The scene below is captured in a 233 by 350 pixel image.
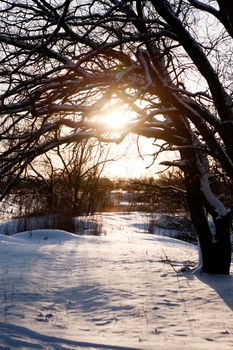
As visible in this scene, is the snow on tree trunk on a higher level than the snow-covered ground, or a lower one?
higher

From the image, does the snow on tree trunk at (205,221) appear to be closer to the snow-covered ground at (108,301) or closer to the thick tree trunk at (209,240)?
the thick tree trunk at (209,240)

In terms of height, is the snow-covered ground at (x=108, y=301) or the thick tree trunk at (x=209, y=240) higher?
the thick tree trunk at (x=209, y=240)

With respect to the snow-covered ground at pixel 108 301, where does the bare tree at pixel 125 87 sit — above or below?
above

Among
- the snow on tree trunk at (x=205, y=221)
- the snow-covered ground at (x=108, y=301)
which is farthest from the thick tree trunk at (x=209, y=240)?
the snow-covered ground at (x=108, y=301)

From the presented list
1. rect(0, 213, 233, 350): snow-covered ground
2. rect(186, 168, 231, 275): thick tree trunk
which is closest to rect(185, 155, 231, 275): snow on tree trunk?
rect(186, 168, 231, 275): thick tree trunk

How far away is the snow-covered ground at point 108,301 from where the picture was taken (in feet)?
13.1

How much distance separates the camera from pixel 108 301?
548 centimetres

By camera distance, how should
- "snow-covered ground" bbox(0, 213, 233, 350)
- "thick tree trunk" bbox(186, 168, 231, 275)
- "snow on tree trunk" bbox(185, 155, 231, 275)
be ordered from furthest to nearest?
"thick tree trunk" bbox(186, 168, 231, 275), "snow on tree trunk" bbox(185, 155, 231, 275), "snow-covered ground" bbox(0, 213, 233, 350)

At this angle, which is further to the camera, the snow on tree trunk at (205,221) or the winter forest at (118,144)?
the snow on tree trunk at (205,221)

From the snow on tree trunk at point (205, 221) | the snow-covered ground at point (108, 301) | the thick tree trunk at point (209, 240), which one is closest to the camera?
the snow-covered ground at point (108, 301)

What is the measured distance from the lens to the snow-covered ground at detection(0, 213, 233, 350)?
13.1 feet

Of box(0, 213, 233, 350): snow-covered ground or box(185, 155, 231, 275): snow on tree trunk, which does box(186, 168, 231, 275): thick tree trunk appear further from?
box(0, 213, 233, 350): snow-covered ground

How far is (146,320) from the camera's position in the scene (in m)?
4.68

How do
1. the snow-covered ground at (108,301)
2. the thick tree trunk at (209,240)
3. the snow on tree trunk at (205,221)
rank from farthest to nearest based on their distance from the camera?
the thick tree trunk at (209,240) → the snow on tree trunk at (205,221) → the snow-covered ground at (108,301)
